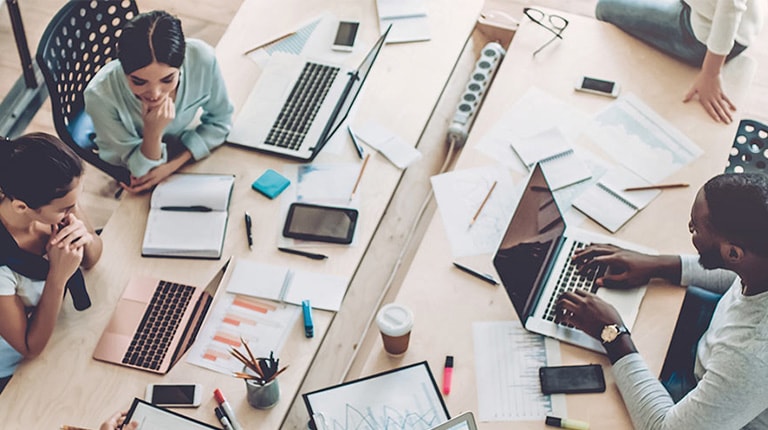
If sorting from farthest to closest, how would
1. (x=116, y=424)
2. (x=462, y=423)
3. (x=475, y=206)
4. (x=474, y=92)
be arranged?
1. (x=474, y=92)
2. (x=475, y=206)
3. (x=116, y=424)
4. (x=462, y=423)

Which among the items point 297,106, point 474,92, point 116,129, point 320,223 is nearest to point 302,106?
point 297,106

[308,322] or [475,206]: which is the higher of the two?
[475,206]

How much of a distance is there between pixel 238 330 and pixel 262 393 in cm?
23

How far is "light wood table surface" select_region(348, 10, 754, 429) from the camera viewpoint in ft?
6.56

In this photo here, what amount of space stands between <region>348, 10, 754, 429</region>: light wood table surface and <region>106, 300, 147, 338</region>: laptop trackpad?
1.86 ft

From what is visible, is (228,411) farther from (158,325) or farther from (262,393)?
→ (158,325)

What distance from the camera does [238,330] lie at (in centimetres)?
206

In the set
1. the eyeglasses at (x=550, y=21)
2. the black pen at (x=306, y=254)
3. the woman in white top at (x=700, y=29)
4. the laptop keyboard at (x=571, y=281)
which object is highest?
the woman in white top at (x=700, y=29)

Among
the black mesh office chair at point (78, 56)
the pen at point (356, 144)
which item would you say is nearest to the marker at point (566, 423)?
the pen at point (356, 144)

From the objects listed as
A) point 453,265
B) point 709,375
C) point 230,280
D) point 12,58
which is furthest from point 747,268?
point 12,58

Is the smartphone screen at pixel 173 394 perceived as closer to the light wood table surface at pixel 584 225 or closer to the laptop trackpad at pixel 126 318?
the laptop trackpad at pixel 126 318

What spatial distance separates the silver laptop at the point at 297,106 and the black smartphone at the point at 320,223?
0.18 meters

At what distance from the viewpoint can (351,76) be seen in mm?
2484

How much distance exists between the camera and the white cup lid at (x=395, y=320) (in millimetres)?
1918
